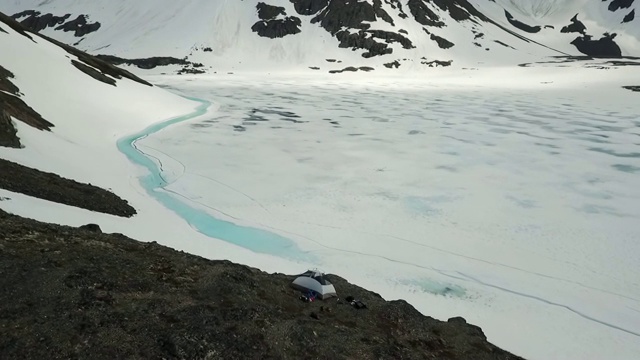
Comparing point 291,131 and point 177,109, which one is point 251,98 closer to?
point 177,109

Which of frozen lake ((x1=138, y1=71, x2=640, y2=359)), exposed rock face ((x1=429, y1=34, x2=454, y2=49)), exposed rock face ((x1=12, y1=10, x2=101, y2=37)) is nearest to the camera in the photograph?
frozen lake ((x1=138, y1=71, x2=640, y2=359))

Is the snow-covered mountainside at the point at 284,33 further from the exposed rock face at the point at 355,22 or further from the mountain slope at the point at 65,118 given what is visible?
the mountain slope at the point at 65,118

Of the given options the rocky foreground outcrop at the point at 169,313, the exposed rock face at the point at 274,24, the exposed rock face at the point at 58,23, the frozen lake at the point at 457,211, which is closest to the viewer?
the rocky foreground outcrop at the point at 169,313

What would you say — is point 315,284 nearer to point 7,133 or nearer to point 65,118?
point 7,133

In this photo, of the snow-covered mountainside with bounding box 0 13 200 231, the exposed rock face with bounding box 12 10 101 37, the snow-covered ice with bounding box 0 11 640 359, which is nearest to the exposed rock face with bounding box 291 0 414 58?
the exposed rock face with bounding box 12 10 101 37

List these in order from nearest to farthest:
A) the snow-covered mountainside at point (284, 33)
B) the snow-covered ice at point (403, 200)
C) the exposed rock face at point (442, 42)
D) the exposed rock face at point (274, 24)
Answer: the snow-covered ice at point (403, 200), the snow-covered mountainside at point (284, 33), the exposed rock face at point (274, 24), the exposed rock face at point (442, 42)

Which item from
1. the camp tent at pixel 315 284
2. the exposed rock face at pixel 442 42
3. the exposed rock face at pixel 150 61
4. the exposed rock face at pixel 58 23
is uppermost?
the exposed rock face at pixel 58 23

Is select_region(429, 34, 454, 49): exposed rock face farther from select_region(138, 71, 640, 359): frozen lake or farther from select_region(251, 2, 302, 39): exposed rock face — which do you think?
select_region(138, 71, 640, 359): frozen lake

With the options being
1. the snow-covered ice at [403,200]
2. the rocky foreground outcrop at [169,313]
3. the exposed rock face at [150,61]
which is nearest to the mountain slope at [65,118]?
the snow-covered ice at [403,200]
